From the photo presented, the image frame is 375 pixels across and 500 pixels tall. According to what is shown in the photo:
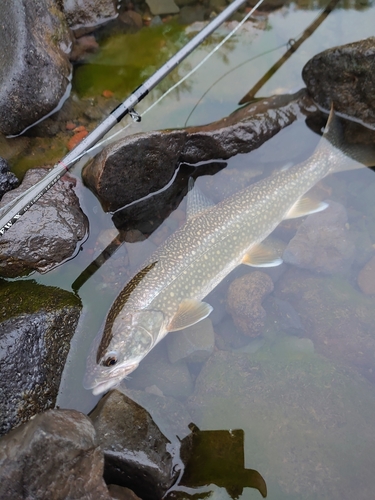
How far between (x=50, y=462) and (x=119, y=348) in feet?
4.58

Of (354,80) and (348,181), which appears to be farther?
(348,181)

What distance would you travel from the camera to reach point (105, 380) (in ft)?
13.4

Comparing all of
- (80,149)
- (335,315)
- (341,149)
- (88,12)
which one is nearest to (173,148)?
(80,149)

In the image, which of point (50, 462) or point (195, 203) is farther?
point (195, 203)

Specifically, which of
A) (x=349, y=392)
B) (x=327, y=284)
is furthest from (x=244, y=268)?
(x=349, y=392)

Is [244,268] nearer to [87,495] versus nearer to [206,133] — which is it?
[206,133]

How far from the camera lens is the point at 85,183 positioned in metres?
5.14

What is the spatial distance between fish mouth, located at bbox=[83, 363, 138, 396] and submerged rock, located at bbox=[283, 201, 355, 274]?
101 inches

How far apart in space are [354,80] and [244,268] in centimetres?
289

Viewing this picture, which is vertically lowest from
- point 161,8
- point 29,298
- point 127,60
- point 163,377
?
point 163,377

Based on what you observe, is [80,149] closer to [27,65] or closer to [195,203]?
[195,203]

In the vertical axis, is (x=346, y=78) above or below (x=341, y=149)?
above

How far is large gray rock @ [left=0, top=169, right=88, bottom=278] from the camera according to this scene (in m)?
4.29

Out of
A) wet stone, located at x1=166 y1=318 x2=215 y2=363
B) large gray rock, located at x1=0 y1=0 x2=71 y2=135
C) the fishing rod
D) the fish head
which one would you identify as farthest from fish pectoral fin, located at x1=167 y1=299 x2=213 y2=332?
large gray rock, located at x1=0 y1=0 x2=71 y2=135
